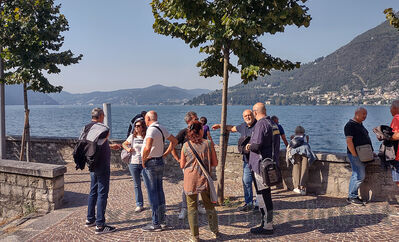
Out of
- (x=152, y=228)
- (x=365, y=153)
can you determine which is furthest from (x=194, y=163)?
(x=365, y=153)

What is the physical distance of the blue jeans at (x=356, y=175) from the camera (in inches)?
235

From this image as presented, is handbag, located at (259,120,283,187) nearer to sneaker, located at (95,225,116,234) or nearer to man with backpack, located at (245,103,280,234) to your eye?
man with backpack, located at (245,103,280,234)

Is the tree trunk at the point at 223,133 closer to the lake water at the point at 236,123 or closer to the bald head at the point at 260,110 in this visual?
the bald head at the point at 260,110

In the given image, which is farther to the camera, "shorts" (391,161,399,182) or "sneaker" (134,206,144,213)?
"sneaker" (134,206,144,213)

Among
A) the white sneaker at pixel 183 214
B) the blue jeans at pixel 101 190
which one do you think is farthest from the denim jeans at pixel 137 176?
the white sneaker at pixel 183 214

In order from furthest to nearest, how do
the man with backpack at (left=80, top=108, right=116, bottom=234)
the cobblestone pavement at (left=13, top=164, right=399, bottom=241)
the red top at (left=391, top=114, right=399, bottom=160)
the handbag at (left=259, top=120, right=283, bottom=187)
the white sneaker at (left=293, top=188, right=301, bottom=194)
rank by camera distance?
the white sneaker at (left=293, top=188, right=301, bottom=194) < the red top at (left=391, top=114, right=399, bottom=160) < the man with backpack at (left=80, top=108, right=116, bottom=234) < the cobblestone pavement at (left=13, top=164, right=399, bottom=241) < the handbag at (left=259, top=120, right=283, bottom=187)

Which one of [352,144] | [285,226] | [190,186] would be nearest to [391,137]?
[352,144]

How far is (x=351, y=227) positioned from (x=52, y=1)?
34.0 feet

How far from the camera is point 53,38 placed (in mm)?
9625

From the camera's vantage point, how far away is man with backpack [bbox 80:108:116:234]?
4.75 m

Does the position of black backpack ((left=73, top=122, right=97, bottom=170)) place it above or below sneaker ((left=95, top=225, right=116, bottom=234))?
above

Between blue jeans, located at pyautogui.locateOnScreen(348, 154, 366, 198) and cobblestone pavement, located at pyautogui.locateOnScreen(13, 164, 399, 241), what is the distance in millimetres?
308

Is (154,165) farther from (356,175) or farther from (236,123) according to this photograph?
(236,123)

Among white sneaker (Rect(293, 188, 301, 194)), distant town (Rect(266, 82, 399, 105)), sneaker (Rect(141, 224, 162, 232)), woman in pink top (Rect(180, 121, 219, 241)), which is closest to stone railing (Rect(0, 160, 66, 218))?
sneaker (Rect(141, 224, 162, 232))
